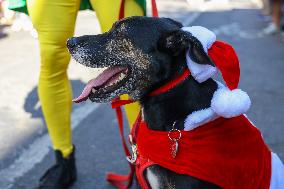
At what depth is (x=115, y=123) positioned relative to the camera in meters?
4.73

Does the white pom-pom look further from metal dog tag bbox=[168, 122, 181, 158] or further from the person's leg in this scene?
the person's leg

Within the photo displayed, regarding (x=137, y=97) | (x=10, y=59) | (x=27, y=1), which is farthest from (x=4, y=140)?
(x=10, y=59)

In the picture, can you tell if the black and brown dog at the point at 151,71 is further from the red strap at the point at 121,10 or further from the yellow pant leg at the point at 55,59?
the yellow pant leg at the point at 55,59

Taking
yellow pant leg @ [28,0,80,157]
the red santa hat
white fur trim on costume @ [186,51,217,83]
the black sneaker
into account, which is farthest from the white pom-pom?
the black sneaker

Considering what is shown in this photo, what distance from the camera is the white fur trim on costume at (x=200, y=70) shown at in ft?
7.67

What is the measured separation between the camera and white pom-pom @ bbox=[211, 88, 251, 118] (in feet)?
7.61

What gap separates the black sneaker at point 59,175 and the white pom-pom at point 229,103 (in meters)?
1.38

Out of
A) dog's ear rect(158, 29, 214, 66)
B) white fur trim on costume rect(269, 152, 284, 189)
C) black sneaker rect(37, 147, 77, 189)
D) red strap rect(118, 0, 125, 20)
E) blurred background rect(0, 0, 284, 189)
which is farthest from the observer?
blurred background rect(0, 0, 284, 189)

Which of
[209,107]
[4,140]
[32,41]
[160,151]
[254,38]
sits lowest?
[254,38]

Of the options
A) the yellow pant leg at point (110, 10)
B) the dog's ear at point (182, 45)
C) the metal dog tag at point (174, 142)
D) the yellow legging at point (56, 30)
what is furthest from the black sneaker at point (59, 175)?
the dog's ear at point (182, 45)

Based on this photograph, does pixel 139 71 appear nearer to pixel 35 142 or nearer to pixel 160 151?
pixel 160 151

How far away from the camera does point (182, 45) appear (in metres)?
2.38

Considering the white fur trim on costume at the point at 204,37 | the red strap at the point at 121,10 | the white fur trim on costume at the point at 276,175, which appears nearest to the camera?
the white fur trim on costume at the point at 204,37

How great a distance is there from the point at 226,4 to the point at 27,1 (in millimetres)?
11489
